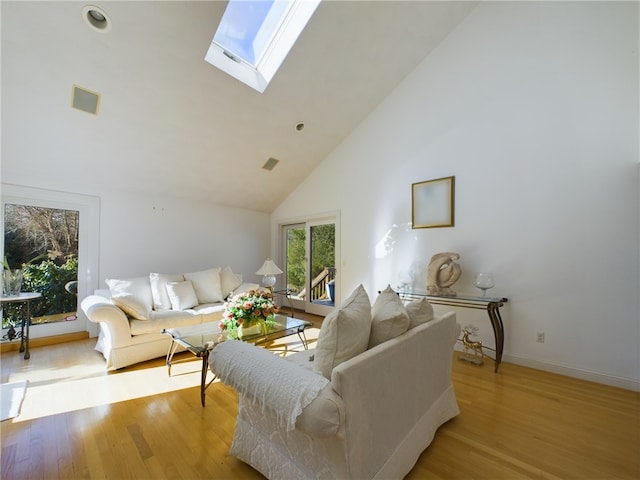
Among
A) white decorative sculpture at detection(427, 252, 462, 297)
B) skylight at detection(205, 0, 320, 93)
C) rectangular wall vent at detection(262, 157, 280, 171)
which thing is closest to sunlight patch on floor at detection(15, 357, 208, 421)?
white decorative sculpture at detection(427, 252, 462, 297)

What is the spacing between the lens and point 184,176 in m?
4.16

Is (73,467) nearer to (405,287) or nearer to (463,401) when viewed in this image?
(463,401)

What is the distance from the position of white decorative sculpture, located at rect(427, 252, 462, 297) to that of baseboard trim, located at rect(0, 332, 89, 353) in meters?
4.53

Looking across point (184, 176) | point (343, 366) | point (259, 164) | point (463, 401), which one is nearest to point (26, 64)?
point (184, 176)

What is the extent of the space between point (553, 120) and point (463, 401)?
2813 millimetres

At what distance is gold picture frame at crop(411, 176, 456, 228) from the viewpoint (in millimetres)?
3416

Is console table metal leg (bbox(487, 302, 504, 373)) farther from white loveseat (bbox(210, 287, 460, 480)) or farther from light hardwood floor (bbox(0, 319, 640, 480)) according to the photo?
white loveseat (bbox(210, 287, 460, 480))

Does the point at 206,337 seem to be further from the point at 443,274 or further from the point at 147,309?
the point at 443,274

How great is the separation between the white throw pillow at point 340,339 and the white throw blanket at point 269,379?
0.08 m

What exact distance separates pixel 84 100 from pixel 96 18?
2.76 feet

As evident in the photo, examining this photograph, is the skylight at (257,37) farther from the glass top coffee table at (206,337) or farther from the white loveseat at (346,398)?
the white loveseat at (346,398)

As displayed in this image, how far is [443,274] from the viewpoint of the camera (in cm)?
315

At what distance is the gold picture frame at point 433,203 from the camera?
3.42 metres

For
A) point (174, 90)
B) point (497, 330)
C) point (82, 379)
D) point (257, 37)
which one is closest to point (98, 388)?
point (82, 379)
